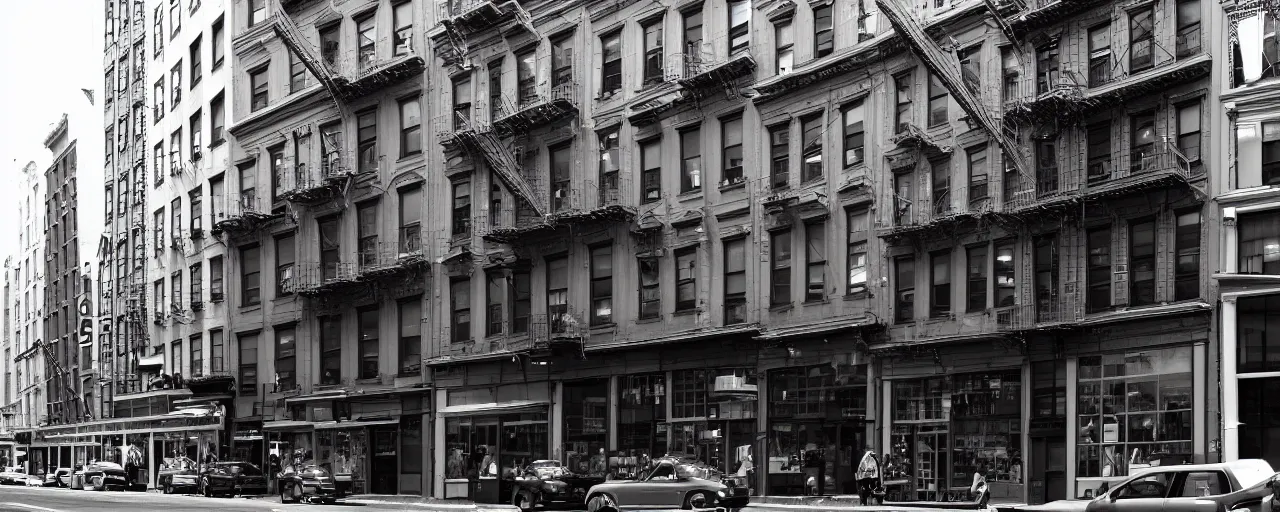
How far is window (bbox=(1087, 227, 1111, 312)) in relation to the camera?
36.6 metres

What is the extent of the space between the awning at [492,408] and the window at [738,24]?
1401 centimetres

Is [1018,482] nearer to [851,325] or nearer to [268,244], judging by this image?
[851,325]

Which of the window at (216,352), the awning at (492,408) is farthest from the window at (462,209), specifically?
the window at (216,352)

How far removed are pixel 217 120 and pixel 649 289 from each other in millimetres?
28846

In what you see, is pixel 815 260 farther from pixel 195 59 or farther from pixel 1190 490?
pixel 195 59

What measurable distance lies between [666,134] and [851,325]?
9.73 metres

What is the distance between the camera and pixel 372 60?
57.0 metres

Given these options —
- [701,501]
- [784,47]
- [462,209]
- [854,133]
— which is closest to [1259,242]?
[854,133]

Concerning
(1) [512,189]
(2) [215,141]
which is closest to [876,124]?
(1) [512,189]

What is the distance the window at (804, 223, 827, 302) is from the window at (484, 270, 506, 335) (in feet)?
43.6

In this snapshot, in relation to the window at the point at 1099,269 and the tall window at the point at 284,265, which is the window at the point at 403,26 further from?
the window at the point at 1099,269

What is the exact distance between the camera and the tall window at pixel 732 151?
147 feet

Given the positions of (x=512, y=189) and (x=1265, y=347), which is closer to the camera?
(x=1265, y=347)

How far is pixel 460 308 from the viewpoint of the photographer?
53250mm
